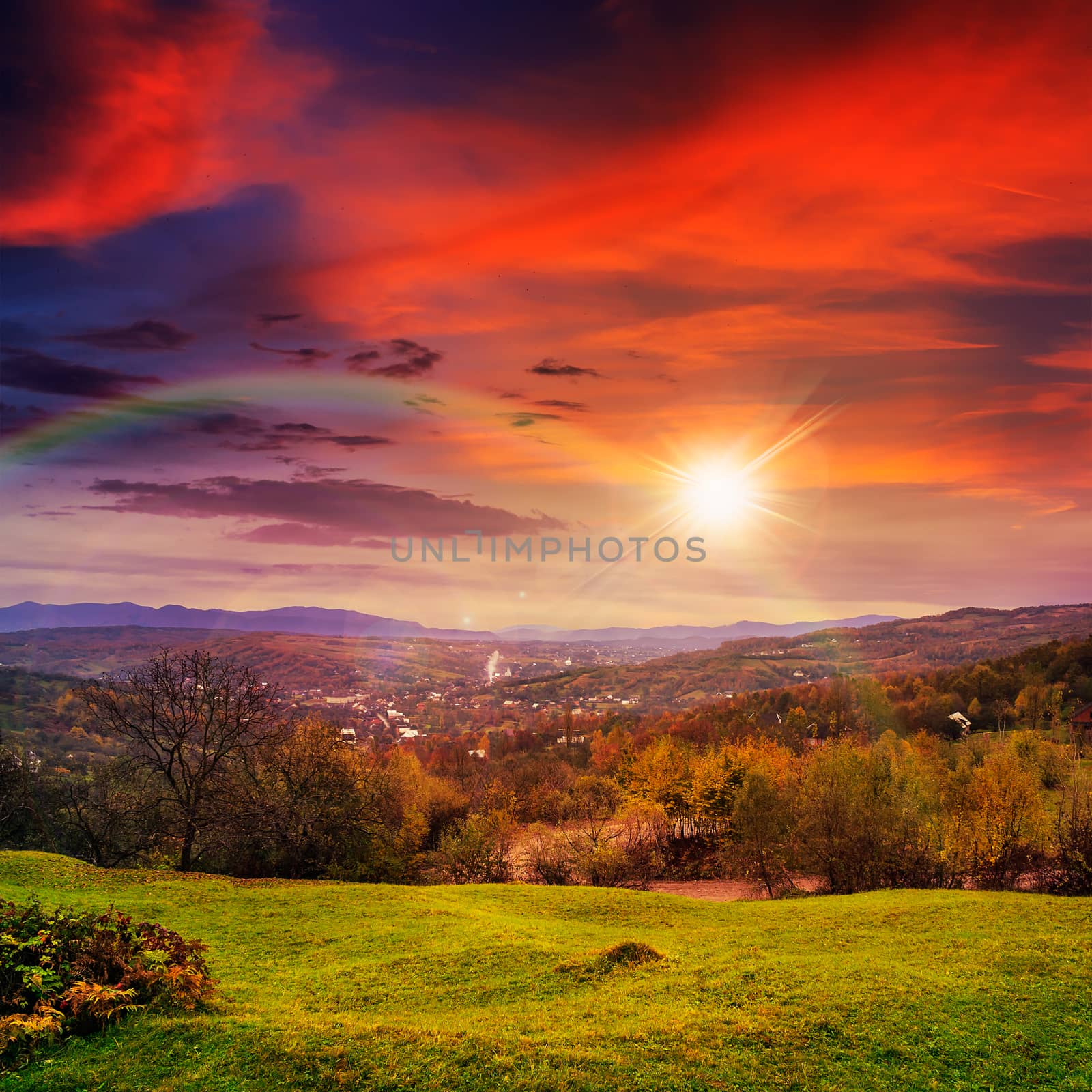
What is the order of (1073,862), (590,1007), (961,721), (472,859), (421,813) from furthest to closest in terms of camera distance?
1. (961,721)
2. (421,813)
3. (472,859)
4. (1073,862)
5. (590,1007)

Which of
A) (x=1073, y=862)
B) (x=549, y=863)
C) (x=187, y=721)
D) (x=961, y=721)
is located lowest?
(x=961, y=721)

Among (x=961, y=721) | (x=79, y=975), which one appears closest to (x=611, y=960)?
(x=79, y=975)

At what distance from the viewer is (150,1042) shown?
11430mm

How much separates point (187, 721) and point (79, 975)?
28.8 metres

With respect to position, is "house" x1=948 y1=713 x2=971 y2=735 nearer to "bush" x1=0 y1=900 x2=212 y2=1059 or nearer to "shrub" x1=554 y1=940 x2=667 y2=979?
Result: "shrub" x1=554 y1=940 x2=667 y2=979

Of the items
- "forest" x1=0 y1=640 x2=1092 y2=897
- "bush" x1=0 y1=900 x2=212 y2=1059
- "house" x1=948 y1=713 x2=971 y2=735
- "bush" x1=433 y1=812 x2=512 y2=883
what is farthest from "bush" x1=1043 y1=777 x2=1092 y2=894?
"house" x1=948 y1=713 x2=971 y2=735

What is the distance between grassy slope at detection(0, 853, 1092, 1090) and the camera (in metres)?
11.0

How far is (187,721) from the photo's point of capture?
127ft

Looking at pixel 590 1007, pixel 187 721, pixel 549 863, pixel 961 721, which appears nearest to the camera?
pixel 590 1007

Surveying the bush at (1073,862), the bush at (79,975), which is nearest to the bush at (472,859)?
the bush at (79,975)

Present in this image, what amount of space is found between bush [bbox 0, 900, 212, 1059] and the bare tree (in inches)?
991

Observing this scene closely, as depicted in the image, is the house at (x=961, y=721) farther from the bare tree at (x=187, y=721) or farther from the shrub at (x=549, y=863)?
the bare tree at (x=187, y=721)

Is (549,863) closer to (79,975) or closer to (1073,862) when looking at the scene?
(1073,862)

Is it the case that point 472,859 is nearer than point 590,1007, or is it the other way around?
point 590,1007
